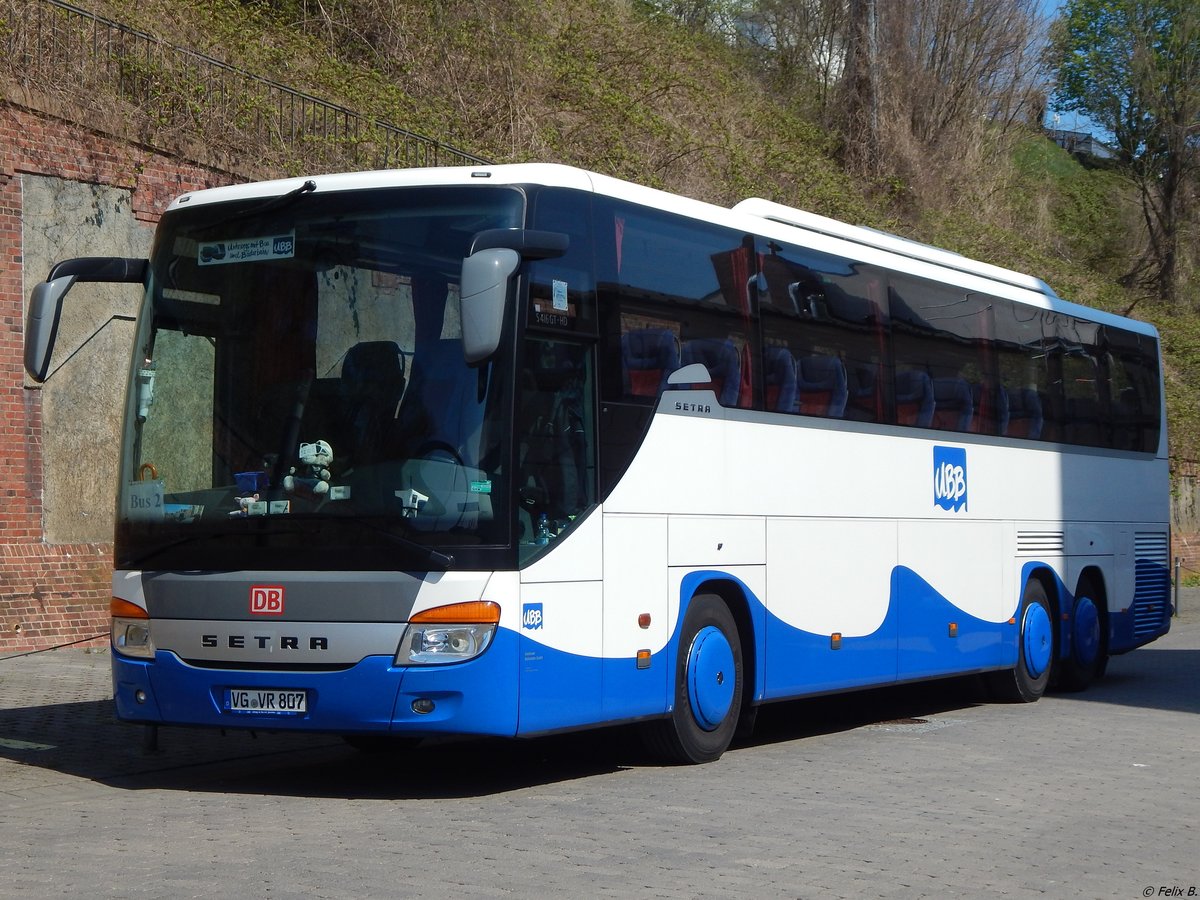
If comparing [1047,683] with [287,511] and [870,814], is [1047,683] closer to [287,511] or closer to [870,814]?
[870,814]

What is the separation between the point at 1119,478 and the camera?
693 inches

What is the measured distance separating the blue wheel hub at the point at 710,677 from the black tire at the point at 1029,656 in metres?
5.42

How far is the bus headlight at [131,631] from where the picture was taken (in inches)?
372

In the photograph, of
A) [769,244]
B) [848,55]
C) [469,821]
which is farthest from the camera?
[848,55]

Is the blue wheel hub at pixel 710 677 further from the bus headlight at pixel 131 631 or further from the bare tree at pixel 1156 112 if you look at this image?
the bare tree at pixel 1156 112

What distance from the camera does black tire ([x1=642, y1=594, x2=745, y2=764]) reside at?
10.3 meters

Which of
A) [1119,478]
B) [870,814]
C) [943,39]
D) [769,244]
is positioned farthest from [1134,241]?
[870,814]

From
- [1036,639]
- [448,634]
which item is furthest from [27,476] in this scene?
[1036,639]

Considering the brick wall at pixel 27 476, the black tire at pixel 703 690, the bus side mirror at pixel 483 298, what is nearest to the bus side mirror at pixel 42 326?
the bus side mirror at pixel 483 298

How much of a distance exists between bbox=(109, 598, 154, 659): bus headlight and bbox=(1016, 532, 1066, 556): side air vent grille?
8668mm

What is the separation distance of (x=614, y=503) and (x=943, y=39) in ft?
126

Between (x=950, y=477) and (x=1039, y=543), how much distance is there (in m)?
2.19

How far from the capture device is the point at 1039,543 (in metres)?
15.7

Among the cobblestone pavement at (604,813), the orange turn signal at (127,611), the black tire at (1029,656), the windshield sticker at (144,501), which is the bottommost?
the cobblestone pavement at (604,813)
